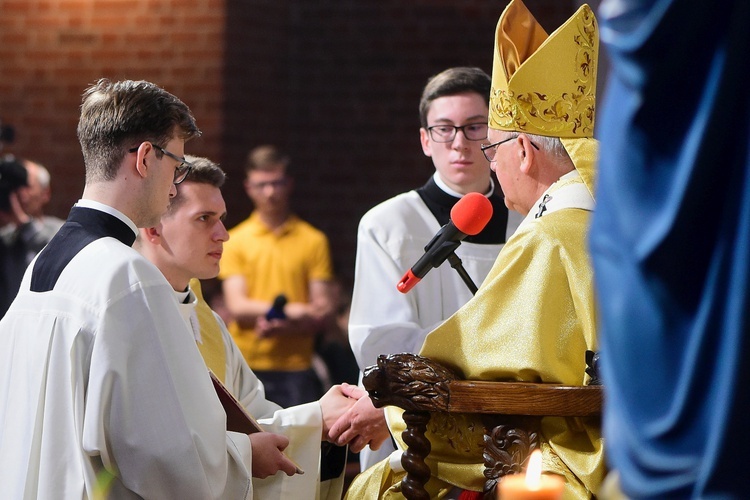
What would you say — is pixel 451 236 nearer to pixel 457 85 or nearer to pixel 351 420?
pixel 351 420

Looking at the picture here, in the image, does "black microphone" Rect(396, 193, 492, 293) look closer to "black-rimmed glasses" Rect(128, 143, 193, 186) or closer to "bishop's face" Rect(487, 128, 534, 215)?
"bishop's face" Rect(487, 128, 534, 215)

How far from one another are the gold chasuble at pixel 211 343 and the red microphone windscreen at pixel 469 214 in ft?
3.50

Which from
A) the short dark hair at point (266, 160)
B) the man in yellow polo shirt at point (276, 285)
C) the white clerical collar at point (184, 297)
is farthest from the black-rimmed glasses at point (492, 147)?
the short dark hair at point (266, 160)

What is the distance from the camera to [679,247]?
128 cm

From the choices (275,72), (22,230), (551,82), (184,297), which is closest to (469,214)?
(551,82)

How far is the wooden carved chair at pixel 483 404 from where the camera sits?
2.34 meters

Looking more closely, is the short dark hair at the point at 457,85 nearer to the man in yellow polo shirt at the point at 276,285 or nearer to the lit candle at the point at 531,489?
the man in yellow polo shirt at the point at 276,285

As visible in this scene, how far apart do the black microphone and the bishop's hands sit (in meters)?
0.58

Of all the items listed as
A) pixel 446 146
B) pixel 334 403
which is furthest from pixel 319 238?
pixel 334 403

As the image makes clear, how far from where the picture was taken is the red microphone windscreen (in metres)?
2.71

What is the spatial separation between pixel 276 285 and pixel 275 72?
6.44ft

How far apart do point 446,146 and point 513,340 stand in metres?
1.62

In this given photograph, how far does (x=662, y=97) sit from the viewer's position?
129 centimetres

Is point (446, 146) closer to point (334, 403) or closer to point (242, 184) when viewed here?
point (334, 403)
